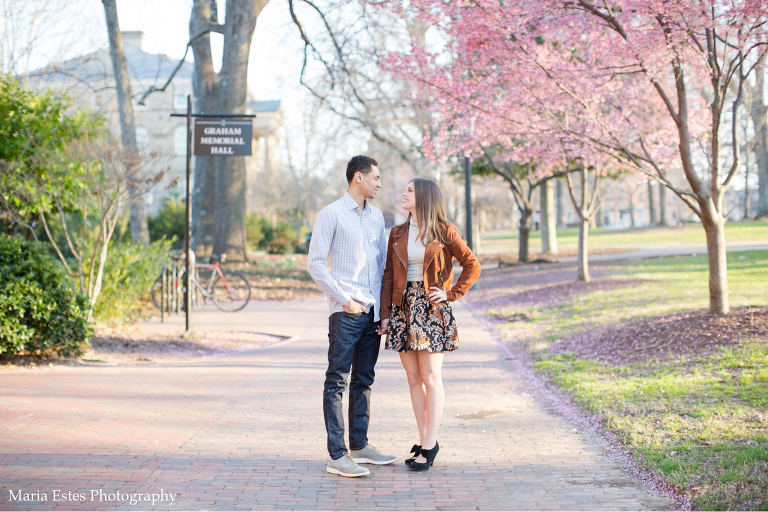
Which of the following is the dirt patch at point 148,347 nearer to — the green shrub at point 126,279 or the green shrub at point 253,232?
the green shrub at point 126,279

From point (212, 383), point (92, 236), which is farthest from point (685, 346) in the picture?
point (92, 236)

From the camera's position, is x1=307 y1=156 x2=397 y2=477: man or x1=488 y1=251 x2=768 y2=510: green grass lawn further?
x1=307 y1=156 x2=397 y2=477: man

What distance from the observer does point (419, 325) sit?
4152 mm

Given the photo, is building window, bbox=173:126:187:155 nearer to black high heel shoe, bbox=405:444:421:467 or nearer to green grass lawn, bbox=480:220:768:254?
green grass lawn, bbox=480:220:768:254

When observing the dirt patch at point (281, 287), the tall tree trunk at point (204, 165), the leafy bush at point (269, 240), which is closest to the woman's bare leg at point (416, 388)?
the dirt patch at point (281, 287)

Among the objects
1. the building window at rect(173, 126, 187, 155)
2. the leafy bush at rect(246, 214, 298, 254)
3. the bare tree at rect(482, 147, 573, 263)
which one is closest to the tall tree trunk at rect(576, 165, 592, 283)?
the bare tree at rect(482, 147, 573, 263)

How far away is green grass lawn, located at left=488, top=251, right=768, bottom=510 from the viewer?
3613mm

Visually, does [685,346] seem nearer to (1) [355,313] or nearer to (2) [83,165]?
(1) [355,313]

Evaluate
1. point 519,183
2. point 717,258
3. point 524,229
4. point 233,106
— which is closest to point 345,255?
point 717,258

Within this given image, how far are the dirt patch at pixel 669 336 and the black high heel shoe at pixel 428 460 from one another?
341 centimetres

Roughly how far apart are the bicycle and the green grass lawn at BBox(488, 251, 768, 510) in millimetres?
6082

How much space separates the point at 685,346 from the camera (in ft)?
21.9

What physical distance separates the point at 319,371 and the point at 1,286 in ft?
12.0

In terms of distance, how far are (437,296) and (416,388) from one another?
719 mm
